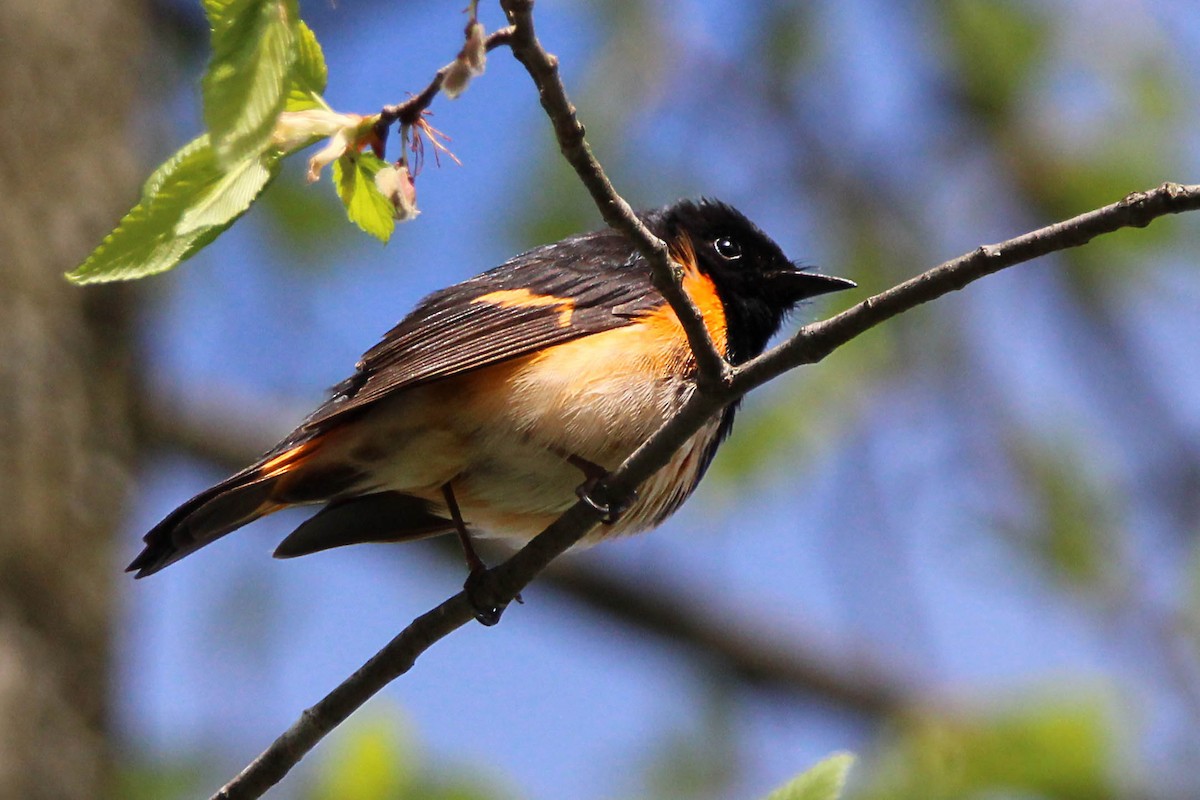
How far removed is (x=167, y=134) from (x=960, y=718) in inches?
166

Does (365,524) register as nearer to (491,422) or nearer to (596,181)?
(491,422)

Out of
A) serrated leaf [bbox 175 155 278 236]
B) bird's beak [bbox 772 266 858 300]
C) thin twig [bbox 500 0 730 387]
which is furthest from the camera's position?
bird's beak [bbox 772 266 858 300]

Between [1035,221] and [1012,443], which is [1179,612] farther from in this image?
[1035,221]

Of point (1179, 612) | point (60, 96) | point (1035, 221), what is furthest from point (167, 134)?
point (1179, 612)

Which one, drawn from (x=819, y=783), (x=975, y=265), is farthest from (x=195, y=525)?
(x=975, y=265)

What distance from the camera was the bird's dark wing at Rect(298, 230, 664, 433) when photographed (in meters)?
3.21

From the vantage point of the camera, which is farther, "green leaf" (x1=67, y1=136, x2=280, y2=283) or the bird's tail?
the bird's tail

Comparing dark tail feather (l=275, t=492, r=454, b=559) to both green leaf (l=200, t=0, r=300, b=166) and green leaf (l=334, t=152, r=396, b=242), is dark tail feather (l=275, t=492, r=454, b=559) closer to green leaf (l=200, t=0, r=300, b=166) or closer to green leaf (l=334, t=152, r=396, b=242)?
green leaf (l=334, t=152, r=396, b=242)

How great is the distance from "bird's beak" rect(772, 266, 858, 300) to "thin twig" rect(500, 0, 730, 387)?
5.12ft

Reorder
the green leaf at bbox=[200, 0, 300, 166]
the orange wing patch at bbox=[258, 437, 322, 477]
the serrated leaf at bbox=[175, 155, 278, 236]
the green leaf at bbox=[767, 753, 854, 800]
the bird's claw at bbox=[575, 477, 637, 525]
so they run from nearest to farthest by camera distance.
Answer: the green leaf at bbox=[200, 0, 300, 166] → the serrated leaf at bbox=[175, 155, 278, 236] → the green leaf at bbox=[767, 753, 854, 800] → the bird's claw at bbox=[575, 477, 637, 525] → the orange wing patch at bbox=[258, 437, 322, 477]

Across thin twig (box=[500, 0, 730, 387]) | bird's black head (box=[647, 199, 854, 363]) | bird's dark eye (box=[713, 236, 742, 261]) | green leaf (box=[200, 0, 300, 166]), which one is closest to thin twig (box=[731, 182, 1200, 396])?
thin twig (box=[500, 0, 730, 387])

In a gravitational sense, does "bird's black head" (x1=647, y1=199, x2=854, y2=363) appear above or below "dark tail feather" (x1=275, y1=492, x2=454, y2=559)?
above

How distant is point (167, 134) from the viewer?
239 inches

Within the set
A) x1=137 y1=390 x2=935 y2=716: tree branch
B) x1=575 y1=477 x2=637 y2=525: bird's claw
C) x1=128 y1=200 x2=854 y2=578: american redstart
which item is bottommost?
x1=575 y1=477 x2=637 y2=525: bird's claw
